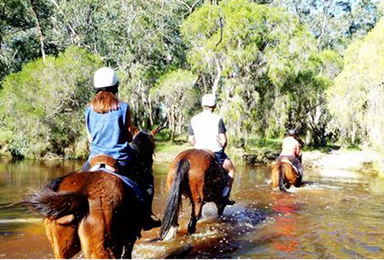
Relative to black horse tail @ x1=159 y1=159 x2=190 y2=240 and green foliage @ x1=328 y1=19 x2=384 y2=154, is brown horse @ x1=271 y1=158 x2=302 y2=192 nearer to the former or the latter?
green foliage @ x1=328 y1=19 x2=384 y2=154

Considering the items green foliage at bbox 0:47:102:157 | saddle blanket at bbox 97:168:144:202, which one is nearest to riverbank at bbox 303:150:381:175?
green foliage at bbox 0:47:102:157

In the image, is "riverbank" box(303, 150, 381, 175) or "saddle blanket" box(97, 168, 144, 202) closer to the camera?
"saddle blanket" box(97, 168, 144, 202)

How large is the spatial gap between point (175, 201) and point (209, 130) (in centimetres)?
184

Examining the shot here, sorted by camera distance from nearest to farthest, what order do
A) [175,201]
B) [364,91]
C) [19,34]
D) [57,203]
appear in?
[57,203]
[175,201]
[364,91]
[19,34]

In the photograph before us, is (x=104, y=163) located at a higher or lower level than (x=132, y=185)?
higher

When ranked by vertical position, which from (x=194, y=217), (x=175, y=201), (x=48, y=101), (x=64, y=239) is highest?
(x=48, y=101)

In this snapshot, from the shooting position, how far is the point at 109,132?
4230 mm

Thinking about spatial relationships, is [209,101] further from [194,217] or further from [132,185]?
[132,185]

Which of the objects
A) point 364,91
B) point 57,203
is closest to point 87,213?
point 57,203

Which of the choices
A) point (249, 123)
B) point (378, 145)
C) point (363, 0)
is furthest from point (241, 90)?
point (363, 0)

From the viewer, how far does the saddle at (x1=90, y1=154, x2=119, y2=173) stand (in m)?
4.14

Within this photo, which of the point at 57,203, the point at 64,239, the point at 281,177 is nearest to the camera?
the point at 57,203

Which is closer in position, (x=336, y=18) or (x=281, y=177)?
(x=281, y=177)

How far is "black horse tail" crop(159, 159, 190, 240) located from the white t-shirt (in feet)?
3.39
